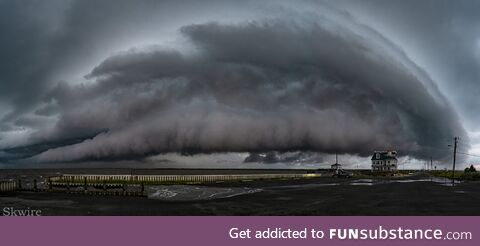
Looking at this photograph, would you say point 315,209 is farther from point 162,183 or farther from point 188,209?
point 162,183

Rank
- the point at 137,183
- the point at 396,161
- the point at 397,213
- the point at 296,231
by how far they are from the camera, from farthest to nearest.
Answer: the point at 396,161 < the point at 137,183 < the point at 397,213 < the point at 296,231

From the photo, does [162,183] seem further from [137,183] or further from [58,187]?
[58,187]

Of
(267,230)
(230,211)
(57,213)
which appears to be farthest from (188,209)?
(267,230)

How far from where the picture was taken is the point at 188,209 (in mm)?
27969

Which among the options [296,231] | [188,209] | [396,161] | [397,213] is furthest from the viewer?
[396,161]

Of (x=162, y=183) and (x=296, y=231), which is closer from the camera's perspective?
(x=296, y=231)

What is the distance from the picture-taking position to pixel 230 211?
1048 inches

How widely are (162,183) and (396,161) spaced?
167m

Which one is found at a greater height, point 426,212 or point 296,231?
point 296,231

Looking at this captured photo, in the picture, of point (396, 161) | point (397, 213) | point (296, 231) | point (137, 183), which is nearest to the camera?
point (296, 231)

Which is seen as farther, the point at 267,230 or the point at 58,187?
the point at 58,187

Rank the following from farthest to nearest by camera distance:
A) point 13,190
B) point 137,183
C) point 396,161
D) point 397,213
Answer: point 396,161 → point 137,183 → point 13,190 → point 397,213

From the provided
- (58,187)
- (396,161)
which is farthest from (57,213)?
(396,161)

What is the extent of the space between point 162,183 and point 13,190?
812 inches
